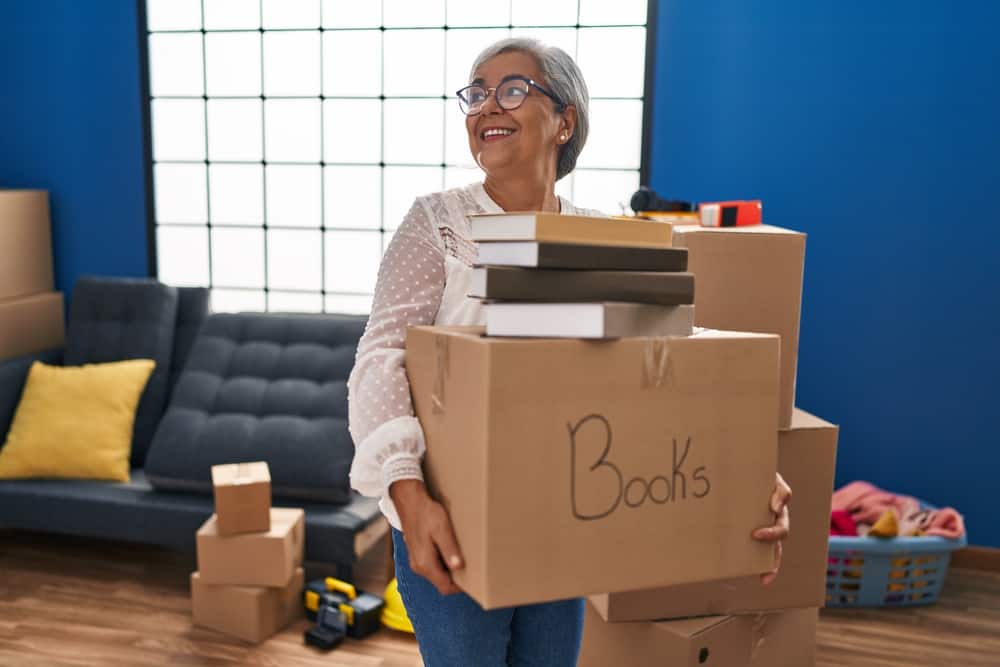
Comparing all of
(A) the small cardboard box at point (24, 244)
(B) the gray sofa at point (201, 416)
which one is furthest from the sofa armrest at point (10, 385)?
(A) the small cardboard box at point (24, 244)

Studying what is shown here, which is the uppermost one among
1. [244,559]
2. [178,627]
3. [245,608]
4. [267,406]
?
[267,406]

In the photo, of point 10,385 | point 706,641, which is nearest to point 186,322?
point 10,385

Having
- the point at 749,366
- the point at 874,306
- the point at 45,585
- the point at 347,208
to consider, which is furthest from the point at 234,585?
the point at 874,306

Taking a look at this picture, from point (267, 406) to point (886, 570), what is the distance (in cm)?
196

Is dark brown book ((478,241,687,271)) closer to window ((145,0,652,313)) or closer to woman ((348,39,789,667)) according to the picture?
woman ((348,39,789,667))

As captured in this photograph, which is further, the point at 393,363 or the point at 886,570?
the point at 886,570

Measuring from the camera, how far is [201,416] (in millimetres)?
2770

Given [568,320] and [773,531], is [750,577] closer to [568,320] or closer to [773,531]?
[773,531]

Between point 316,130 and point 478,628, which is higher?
point 316,130

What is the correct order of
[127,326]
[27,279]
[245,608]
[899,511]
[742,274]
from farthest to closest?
1. [27,279]
2. [127,326]
3. [899,511]
4. [245,608]
5. [742,274]

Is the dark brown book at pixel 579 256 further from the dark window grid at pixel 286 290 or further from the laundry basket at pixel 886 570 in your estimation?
the dark window grid at pixel 286 290

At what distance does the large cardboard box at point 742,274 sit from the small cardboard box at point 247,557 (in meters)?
1.31

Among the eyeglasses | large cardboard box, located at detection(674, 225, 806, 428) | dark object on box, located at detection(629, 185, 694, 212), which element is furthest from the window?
the eyeglasses

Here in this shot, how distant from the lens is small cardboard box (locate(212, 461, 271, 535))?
2291 mm
